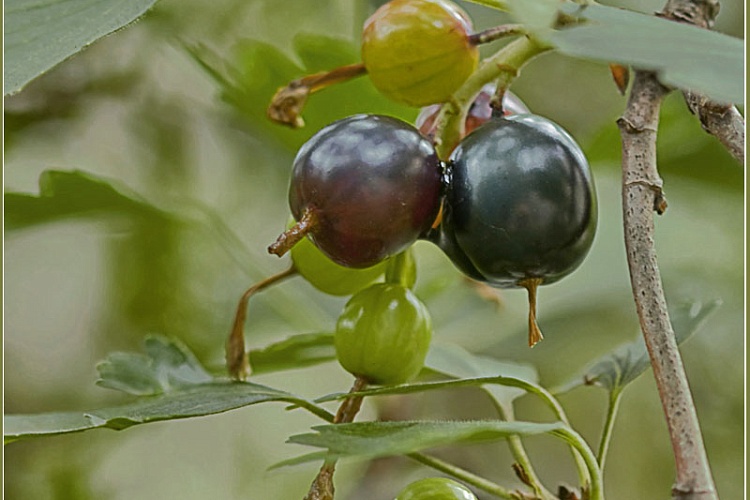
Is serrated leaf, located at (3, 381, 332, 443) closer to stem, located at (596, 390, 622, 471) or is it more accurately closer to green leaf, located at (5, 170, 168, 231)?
stem, located at (596, 390, 622, 471)

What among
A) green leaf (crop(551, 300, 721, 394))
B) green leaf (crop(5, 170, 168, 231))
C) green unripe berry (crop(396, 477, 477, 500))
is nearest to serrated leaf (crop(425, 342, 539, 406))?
green leaf (crop(551, 300, 721, 394))

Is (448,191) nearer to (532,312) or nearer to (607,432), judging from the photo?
(532,312)

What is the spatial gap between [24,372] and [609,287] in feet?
2.32

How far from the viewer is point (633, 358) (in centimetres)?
60

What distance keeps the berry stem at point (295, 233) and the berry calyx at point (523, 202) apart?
67mm

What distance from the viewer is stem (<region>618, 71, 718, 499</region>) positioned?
1.19 feet

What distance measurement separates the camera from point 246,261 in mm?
951

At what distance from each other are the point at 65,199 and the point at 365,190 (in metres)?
0.38

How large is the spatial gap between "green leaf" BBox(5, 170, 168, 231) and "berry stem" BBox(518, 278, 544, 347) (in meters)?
0.40

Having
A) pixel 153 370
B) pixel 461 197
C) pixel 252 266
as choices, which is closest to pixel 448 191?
pixel 461 197

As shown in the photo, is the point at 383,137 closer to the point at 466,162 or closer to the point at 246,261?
the point at 466,162

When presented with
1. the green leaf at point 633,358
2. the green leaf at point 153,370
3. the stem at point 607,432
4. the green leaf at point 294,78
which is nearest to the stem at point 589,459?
the stem at point 607,432

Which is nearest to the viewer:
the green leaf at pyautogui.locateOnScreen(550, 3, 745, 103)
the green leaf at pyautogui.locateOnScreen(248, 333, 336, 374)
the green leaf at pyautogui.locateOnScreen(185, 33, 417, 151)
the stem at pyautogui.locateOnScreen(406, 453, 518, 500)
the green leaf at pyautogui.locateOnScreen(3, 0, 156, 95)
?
the green leaf at pyautogui.locateOnScreen(550, 3, 745, 103)

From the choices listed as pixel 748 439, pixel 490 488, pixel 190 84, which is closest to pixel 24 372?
pixel 190 84
